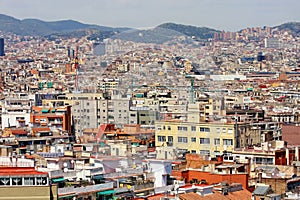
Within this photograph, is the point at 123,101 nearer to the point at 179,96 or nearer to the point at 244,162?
the point at 179,96

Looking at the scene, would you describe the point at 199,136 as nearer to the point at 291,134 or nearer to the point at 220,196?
the point at 291,134

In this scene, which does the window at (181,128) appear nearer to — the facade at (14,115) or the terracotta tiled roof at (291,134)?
the terracotta tiled roof at (291,134)

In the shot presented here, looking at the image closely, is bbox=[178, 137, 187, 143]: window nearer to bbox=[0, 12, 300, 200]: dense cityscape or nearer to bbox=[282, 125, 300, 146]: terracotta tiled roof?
bbox=[0, 12, 300, 200]: dense cityscape

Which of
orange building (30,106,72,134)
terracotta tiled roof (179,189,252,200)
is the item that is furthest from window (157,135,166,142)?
terracotta tiled roof (179,189,252,200)

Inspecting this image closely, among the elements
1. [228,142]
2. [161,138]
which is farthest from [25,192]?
[161,138]

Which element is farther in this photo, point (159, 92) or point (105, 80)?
point (105, 80)

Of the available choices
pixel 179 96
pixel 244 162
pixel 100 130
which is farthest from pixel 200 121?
pixel 179 96

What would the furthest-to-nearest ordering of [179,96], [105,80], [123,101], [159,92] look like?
1. [105,80]
2. [159,92]
3. [179,96]
4. [123,101]

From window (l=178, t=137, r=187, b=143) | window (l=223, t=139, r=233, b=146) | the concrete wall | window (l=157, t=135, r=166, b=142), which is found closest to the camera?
the concrete wall

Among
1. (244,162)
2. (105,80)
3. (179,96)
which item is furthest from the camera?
(105,80)
